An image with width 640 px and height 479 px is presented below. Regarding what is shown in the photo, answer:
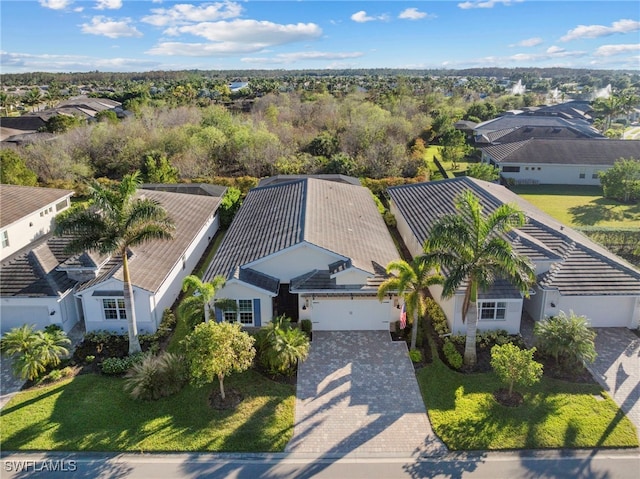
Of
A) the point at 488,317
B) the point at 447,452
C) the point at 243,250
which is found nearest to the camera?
the point at 447,452

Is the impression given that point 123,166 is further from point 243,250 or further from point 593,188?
point 593,188

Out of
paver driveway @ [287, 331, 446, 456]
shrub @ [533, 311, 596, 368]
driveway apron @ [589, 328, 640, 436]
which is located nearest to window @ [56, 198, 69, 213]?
paver driveway @ [287, 331, 446, 456]

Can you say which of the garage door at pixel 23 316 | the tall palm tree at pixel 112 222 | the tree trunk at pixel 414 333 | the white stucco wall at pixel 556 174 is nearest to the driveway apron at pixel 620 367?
the tree trunk at pixel 414 333

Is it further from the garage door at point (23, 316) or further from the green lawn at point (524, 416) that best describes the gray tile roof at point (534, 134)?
the garage door at point (23, 316)

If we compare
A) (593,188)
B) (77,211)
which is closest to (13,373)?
(77,211)

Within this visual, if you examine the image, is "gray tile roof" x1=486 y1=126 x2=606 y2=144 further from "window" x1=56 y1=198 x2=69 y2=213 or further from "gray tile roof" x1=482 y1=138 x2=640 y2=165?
"window" x1=56 y1=198 x2=69 y2=213

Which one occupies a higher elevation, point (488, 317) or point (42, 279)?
point (42, 279)

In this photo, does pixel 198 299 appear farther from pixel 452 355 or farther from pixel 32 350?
pixel 452 355
